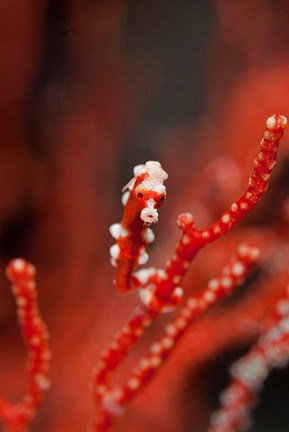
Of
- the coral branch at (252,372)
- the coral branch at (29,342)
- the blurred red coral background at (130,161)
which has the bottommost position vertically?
the coral branch at (252,372)

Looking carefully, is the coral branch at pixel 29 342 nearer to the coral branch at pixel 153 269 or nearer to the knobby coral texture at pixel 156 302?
the knobby coral texture at pixel 156 302

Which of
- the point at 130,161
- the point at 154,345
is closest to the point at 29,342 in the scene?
the point at 154,345

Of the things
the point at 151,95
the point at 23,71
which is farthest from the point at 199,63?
the point at 23,71

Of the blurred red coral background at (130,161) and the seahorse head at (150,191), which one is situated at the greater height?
the blurred red coral background at (130,161)

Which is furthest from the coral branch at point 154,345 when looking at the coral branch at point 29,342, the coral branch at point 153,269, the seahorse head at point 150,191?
the seahorse head at point 150,191

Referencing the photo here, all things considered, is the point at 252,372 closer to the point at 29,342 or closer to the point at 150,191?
the point at 29,342

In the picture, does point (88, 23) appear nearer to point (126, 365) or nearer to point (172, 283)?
point (172, 283)

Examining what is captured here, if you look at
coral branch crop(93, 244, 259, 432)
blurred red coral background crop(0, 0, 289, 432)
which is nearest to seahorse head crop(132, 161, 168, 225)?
coral branch crop(93, 244, 259, 432)
